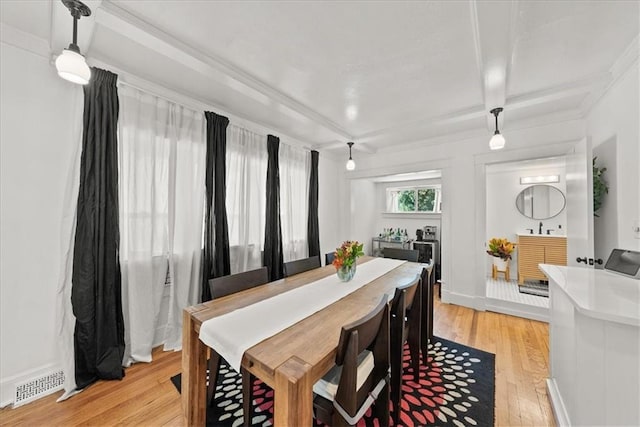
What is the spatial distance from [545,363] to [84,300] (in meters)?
3.89

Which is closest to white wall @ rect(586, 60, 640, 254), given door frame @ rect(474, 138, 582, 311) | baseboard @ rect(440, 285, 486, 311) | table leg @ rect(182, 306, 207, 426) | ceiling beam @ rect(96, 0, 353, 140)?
door frame @ rect(474, 138, 582, 311)

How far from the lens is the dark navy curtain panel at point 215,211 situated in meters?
2.56

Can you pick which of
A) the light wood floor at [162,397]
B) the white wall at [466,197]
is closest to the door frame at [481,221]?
the white wall at [466,197]

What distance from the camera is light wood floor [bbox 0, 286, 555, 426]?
152 centimetres

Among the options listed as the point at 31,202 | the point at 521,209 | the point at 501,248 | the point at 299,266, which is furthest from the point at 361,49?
the point at 521,209

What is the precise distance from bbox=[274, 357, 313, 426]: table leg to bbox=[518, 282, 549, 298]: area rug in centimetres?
456

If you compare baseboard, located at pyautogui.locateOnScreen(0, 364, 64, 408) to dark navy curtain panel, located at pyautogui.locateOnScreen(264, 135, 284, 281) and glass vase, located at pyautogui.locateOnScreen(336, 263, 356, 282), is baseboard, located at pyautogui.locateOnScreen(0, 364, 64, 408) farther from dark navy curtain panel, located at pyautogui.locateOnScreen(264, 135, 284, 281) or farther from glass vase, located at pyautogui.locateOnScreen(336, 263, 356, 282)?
glass vase, located at pyautogui.locateOnScreen(336, 263, 356, 282)

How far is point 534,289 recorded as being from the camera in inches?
160

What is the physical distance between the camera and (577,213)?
7.72ft

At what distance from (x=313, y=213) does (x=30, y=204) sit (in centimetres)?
308

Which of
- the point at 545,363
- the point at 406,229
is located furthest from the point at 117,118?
the point at 406,229

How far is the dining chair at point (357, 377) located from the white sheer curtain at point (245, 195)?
6.67ft

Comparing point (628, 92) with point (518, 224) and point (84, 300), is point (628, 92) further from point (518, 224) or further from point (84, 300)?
point (84, 300)

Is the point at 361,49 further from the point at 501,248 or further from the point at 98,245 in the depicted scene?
the point at 501,248
